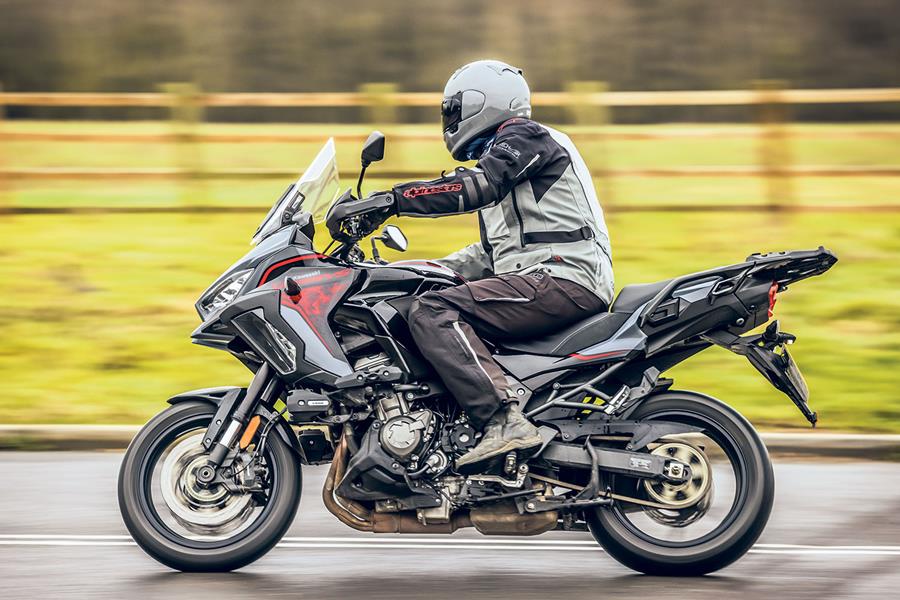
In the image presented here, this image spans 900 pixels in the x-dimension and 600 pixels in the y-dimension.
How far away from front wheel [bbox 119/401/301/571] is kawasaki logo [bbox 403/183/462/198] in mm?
1114

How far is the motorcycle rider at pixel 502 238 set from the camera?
5.57 meters

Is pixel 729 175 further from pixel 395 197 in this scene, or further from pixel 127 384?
pixel 395 197

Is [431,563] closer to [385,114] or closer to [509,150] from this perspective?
[509,150]

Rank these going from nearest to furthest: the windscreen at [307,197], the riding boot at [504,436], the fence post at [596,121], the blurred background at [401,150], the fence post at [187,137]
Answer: the riding boot at [504,436]
the windscreen at [307,197]
the blurred background at [401,150]
the fence post at [596,121]
the fence post at [187,137]

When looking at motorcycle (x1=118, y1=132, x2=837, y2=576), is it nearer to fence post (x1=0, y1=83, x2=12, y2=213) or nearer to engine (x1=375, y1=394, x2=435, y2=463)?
engine (x1=375, y1=394, x2=435, y2=463)

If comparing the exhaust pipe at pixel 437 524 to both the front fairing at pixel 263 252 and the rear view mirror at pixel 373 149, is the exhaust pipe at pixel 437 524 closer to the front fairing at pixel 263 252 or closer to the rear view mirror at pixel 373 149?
the front fairing at pixel 263 252

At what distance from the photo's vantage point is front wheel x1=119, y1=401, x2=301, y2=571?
5.69 meters

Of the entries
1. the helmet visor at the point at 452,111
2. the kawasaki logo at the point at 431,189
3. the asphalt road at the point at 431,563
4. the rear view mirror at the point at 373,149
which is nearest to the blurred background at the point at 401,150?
the asphalt road at the point at 431,563

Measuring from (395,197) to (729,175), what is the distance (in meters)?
7.38

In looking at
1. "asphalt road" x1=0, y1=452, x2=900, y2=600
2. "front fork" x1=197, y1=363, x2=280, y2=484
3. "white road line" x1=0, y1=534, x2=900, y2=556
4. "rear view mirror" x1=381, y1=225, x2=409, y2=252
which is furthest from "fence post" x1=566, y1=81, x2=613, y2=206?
"front fork" x1=197, y1=363, x2=280, y2=484

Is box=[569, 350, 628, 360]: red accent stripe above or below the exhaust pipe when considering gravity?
above

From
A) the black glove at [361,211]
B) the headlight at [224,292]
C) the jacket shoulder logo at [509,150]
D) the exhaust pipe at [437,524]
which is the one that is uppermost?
the jacket shoulder logo at [509,150]

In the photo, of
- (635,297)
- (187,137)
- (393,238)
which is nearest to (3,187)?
(187,137)

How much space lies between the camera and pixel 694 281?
5703mm
